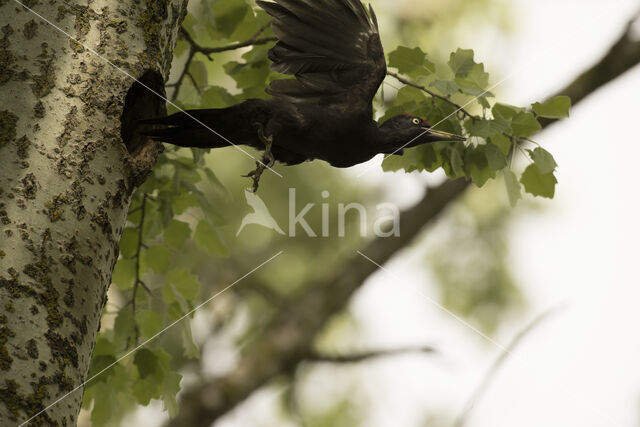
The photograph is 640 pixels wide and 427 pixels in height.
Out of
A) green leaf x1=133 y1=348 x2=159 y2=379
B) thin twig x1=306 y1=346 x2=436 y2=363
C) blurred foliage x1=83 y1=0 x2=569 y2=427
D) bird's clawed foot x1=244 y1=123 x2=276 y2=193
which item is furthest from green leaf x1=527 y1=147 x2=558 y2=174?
thin twig x1=306 y1=346 x2=436 y2=363

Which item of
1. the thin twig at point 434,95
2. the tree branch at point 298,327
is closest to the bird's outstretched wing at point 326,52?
the thin twig at point 434,95

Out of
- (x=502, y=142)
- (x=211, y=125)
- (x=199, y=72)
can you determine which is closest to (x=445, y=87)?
(x=502, y=142)

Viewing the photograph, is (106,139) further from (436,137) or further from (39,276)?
(436,137)

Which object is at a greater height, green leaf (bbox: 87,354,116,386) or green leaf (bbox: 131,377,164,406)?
green leaf (bbox: 87,354,116,386)

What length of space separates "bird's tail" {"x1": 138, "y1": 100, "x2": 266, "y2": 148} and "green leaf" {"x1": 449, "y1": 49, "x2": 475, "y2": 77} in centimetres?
99

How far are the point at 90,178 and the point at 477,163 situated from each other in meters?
1.49

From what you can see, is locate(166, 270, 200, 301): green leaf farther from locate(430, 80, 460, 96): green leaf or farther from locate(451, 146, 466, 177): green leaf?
locate(430, 80, 460, 96): green leaf

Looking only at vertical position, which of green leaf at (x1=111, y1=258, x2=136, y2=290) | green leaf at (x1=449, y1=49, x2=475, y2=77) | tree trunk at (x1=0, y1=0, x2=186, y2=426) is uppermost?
green leaf at (x1=449, y1=49, x2=475, y2=77)

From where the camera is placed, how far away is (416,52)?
287 cm

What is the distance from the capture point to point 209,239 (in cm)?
337

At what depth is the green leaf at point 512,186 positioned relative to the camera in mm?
2803

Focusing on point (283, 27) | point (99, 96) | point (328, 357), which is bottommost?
point (328, 357)

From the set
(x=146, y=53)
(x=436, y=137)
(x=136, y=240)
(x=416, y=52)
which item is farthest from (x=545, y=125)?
(x=146, y=53)

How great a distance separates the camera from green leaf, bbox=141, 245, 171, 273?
10.9 ft
